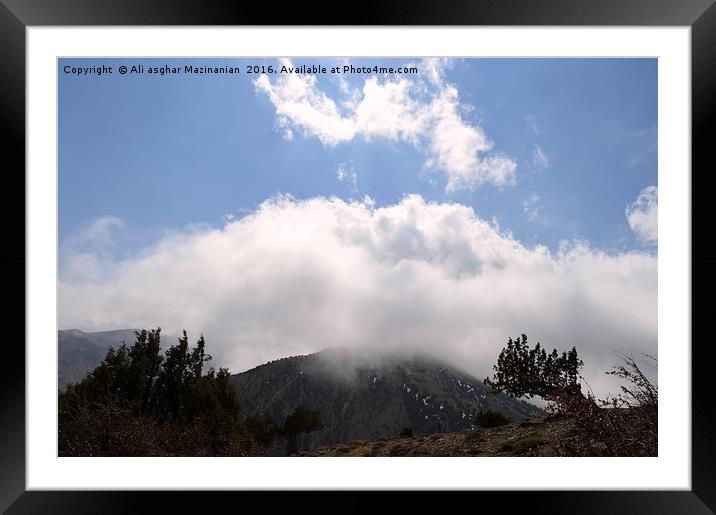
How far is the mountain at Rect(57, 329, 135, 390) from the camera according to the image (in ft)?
17.4

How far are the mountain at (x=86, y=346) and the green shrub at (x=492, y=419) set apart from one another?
5.06m

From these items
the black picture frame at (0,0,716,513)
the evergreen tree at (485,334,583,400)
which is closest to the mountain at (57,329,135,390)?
the black picture frame at (0,0,716,513)

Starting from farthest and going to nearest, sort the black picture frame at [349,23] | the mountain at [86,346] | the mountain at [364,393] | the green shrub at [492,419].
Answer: the mountain at [364,393]
the green shrub at [492,419]
the mountain at [86,346]
the black picture frame at [349,23]

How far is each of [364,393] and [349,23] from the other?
7688 millimetres

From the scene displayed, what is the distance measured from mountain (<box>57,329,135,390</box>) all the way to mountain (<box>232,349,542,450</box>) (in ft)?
8.36

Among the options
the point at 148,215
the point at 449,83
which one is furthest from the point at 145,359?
the point at 449,83

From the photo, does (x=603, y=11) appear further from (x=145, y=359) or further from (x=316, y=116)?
(x=145, y=359)

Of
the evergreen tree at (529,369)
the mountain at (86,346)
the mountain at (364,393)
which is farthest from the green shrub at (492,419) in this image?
the mountain at (86,346)

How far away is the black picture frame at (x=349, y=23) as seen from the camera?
1849 millimetres

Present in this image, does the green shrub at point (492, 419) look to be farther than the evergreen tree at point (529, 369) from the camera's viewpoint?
Yes

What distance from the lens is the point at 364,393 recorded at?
8.59 metres

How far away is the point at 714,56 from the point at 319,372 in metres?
8.55

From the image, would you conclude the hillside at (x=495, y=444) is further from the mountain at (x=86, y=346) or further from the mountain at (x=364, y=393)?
the mountain at (x=86, y=346)

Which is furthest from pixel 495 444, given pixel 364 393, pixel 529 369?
pixel 364 393
